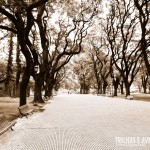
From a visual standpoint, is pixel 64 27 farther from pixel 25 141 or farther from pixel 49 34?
pixel 25 141

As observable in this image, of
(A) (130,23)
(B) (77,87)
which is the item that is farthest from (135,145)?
(B) (77,87)

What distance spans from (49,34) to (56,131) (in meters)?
28.2

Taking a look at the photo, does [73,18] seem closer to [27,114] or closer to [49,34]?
[49,34]

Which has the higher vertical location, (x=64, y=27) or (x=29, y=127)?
(x=64, y=27)

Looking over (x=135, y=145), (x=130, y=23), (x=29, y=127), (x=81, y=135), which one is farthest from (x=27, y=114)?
(x=130, y=23)

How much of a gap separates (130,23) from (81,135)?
31.6m

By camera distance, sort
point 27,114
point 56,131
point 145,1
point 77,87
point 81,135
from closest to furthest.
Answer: point 81,135
point 56,131
point 27,114
point 145,1
point 77,87

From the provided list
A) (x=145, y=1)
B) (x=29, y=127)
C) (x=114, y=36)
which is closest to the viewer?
(x=29, y=127)

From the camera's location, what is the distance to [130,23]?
38.8 metres

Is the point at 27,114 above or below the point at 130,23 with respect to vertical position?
below

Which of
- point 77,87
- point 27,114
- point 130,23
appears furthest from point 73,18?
point 77,87

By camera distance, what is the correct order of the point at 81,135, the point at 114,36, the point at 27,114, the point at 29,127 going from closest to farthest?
1. the point at 81,135
2. the point at 29,127
3. the point at 27,114
4. the point at 114,36

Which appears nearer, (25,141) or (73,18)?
(25,141)

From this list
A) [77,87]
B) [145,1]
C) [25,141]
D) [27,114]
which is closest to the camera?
[25,141]
